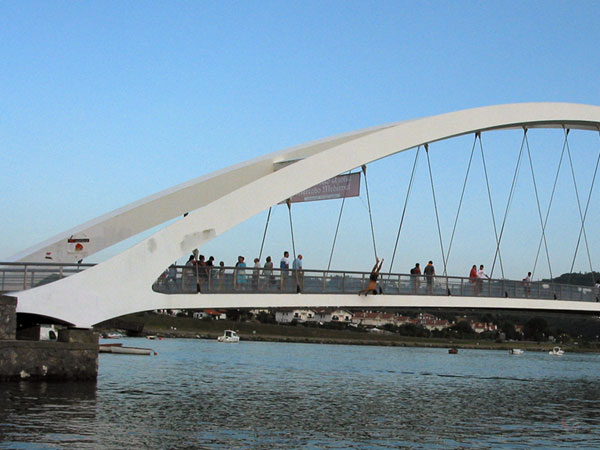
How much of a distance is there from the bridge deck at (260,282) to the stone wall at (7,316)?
2.86 ft

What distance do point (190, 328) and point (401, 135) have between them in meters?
91.2

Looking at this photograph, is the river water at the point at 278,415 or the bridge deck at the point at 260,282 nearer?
the river water at the point at 278,415

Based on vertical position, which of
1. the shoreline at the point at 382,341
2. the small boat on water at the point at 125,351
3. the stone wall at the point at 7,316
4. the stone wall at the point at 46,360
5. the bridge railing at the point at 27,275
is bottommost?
the shoreline at the point at 382,341

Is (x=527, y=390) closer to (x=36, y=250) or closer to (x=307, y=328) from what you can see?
(x=36, y=250)

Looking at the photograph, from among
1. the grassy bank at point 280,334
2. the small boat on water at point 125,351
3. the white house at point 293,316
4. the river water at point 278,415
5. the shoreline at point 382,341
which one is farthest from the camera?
the white house at point 293,316

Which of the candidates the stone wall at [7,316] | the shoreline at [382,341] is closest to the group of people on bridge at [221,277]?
the stone wall at [7,316]

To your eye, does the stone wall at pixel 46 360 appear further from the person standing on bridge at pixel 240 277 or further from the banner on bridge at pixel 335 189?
the banner on bridge at pixel 335 189

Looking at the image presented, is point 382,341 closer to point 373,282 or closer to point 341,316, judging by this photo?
point 341,316

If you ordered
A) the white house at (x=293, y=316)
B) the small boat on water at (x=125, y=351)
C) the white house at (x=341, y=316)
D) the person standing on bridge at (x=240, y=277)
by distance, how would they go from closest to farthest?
the person standing on bridge at (x=240, y=277), the small boat on water at (x=125, y=351), the white house at (x=293, y=316), the white house at (x=341, y=316)

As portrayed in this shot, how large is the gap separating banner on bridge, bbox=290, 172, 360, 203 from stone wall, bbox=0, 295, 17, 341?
9222 mm

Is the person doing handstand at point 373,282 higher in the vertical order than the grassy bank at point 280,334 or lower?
higher

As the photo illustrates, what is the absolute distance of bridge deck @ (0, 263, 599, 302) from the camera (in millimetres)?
22266

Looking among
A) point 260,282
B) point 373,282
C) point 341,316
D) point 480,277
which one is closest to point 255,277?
point 260,282

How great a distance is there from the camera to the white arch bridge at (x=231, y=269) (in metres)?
21.9
